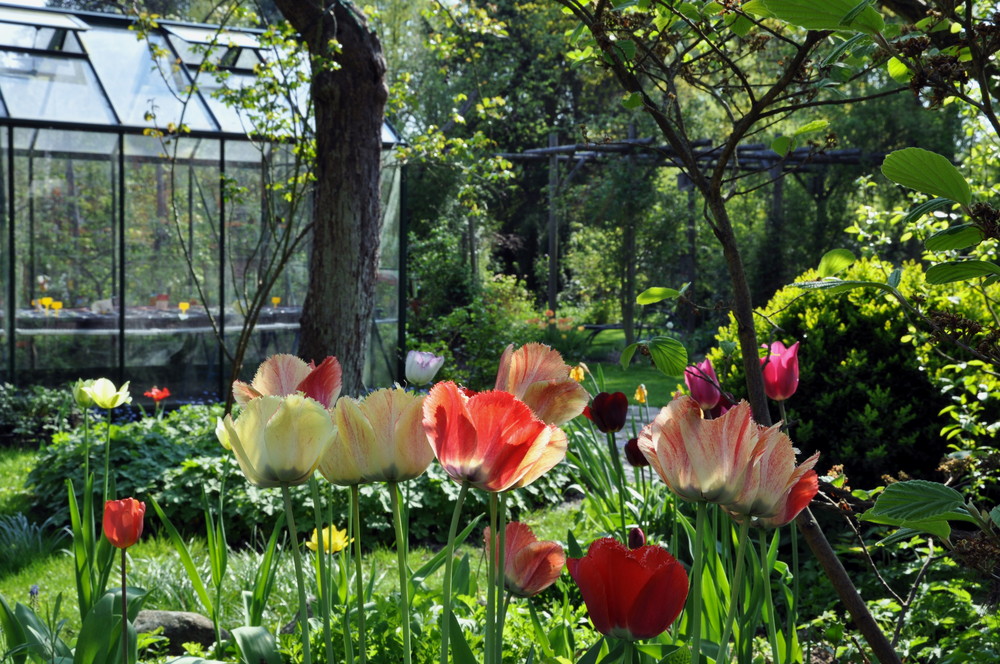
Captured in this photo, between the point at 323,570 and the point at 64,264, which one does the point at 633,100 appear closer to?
the point at 323,570

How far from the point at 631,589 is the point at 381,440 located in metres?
0.24

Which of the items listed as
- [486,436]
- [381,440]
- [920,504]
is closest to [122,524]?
[381,440]

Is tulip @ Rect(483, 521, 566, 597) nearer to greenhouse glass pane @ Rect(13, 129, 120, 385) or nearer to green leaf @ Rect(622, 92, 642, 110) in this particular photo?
green leaf @ Rect(622, 92, 642, 110)

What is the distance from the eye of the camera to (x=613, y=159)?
1306cm

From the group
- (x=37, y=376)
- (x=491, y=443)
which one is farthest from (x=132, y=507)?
(x=37, y=376)

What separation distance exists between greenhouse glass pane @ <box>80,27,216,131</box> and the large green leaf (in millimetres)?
7592

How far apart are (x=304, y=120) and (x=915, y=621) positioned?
4246 mm

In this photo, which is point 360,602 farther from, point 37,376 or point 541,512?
point 37,376

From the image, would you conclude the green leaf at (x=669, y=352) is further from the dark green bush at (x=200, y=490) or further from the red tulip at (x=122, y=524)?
the dark green bush at (x=200, y=490)

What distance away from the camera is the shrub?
12.1ft

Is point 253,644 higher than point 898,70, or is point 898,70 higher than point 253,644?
point 898,70

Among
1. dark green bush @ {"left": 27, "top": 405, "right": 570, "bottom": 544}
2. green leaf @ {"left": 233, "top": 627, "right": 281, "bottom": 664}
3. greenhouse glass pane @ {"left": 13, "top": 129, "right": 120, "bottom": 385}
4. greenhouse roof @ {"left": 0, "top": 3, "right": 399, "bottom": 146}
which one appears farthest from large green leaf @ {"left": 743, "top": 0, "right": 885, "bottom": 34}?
greenhouse glass pane @ {"left": 13, "top": 129, "right": 120, "bottom": 385}

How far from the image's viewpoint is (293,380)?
101cm

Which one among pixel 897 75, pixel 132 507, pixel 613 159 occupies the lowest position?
pixel 132 507
